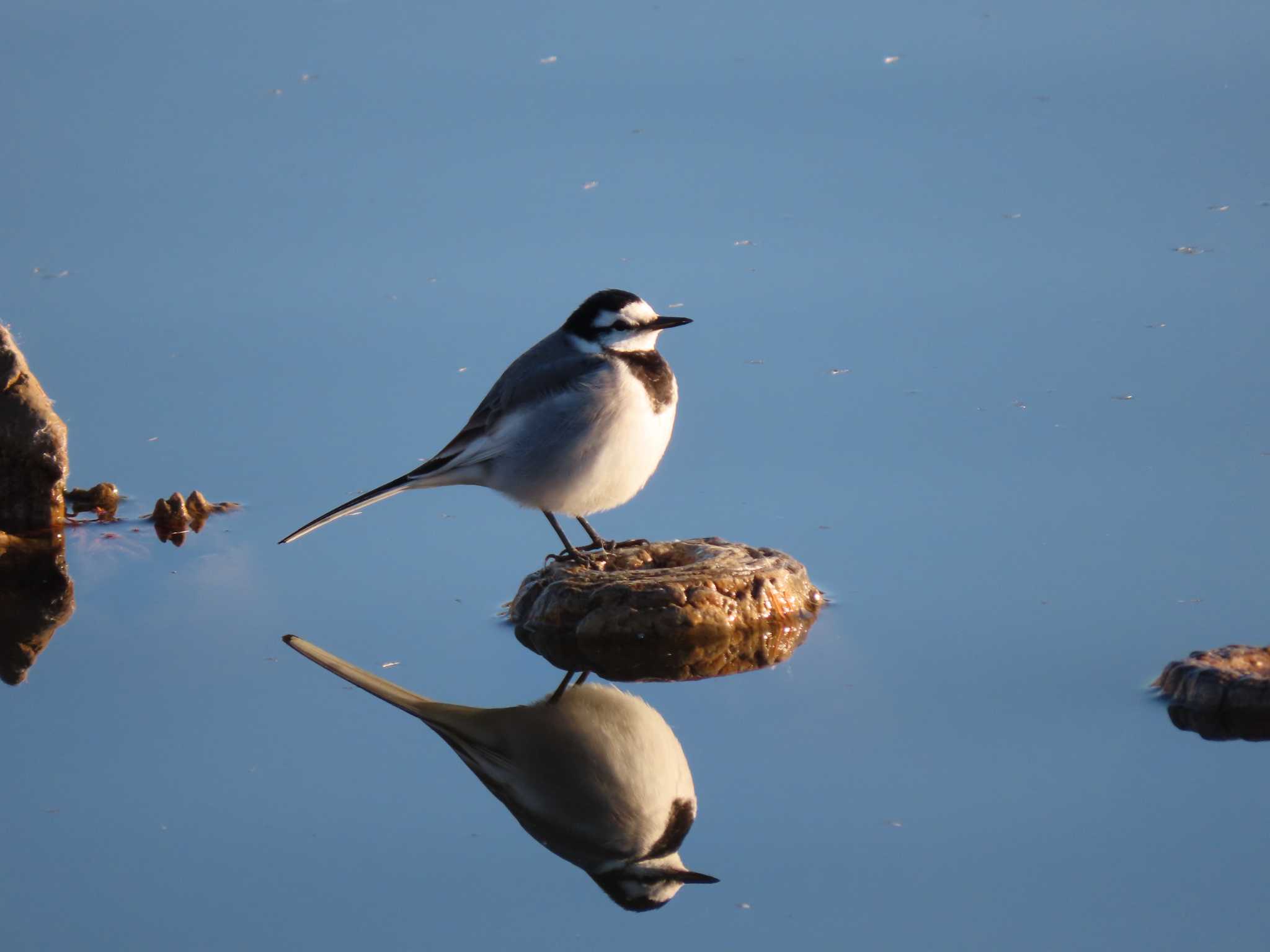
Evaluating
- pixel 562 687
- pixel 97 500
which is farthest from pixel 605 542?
pixel 97 500

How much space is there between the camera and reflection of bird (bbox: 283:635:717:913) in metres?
5.07

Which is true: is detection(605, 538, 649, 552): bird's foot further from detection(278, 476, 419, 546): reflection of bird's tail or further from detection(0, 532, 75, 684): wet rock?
detection(0, 532, 75, 684): wet rock

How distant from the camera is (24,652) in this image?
20.9 feet

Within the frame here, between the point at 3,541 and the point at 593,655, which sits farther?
the point at 3,541

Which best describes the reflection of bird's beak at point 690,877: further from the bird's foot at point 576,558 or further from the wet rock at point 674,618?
the bird's foot at point 576,558

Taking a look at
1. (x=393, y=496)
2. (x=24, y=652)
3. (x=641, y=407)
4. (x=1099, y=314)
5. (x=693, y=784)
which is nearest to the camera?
(x=693, y=784)

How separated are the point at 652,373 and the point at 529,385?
49cm

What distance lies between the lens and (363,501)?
22.5 ft

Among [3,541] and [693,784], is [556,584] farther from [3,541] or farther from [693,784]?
[3,541]

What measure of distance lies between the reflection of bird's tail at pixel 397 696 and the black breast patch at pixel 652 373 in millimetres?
1591

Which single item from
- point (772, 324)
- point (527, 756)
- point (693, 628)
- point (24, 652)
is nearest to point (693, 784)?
point (527, 756)

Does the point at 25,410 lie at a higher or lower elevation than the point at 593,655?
higher

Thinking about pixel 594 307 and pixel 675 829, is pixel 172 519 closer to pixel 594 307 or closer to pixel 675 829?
pixel 594 307

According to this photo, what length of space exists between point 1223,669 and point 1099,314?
282cm
